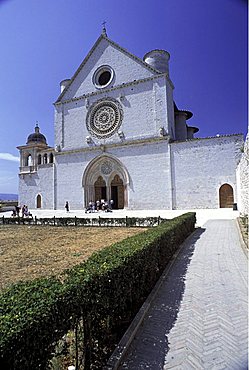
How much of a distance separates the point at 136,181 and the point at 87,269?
24.9 m

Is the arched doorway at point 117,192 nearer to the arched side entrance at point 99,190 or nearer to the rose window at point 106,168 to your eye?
the rose window at point 106,168

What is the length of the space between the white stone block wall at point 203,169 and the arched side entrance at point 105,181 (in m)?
7.24

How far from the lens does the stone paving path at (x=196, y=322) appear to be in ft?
9.86

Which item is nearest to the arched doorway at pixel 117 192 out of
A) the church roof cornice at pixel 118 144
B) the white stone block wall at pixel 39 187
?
the church roof cornice at pixel 118 144

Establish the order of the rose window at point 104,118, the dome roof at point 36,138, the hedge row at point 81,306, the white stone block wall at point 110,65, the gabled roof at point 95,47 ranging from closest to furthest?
the hedge row at point 81,306 → the gabled roof at point 95,47 → the white stone block wall at point 110,65 → the rose window at point 104,118 → the dome roof at point 36,138

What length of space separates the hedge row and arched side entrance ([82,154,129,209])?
2550 centimetres

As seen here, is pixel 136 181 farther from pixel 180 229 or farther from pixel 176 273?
pixel 176 273

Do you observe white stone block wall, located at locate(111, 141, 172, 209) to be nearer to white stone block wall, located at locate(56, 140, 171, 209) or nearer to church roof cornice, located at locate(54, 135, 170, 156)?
white stone block wall, located at locate(56, 140, 171, 209)

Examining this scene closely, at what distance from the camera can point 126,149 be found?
94.6 ft

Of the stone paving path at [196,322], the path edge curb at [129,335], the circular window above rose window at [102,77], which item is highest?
the circular window above rose window at [102,77]

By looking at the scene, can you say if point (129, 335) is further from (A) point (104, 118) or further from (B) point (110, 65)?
(B) point (110, 65)

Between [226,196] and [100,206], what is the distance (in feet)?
49.0

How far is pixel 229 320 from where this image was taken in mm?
3918

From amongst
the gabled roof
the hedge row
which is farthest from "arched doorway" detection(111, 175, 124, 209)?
the hedge row
